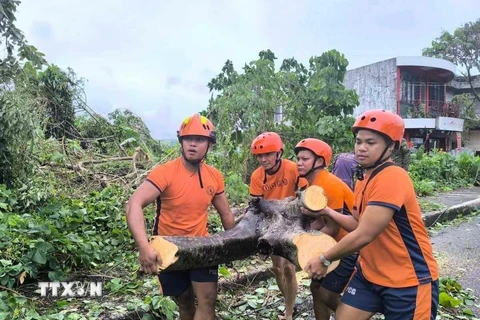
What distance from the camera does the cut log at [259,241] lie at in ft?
8.89

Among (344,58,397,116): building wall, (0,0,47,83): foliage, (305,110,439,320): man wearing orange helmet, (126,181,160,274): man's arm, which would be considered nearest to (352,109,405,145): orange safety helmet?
(305,110,439,320): man wearing orange helmet

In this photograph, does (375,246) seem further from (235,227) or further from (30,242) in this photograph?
(30,242)

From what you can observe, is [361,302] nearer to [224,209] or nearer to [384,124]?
[384,124]

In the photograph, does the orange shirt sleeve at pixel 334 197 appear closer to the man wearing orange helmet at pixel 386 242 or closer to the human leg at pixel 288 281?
the man wearing orange helmet at pixel 386 242

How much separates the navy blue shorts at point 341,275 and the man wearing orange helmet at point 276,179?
24.3 inches

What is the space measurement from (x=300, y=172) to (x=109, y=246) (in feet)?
9.35

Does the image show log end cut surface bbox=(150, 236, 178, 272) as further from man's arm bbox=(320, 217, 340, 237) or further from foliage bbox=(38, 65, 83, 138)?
foliage bbox=(38, 65, 83, 138)

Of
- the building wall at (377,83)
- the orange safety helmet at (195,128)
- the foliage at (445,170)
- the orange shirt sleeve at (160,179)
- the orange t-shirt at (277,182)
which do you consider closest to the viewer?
the orange shirt sleeve at (160,179)

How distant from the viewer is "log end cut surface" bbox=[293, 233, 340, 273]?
2.70 m

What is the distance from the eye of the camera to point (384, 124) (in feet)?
7.95

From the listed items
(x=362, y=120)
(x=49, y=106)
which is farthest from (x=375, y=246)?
(x=49, y=106)

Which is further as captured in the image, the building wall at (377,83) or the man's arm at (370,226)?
the building wall at (377,83)

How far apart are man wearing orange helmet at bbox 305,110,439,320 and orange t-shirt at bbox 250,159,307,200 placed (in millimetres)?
1212

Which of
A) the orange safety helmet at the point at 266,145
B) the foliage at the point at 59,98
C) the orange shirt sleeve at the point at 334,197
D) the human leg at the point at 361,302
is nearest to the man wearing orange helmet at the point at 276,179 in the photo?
the orange safety helmet at the point at 266,145
